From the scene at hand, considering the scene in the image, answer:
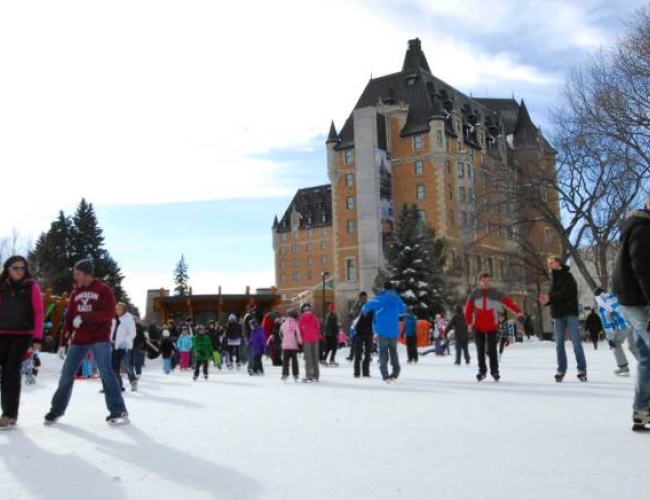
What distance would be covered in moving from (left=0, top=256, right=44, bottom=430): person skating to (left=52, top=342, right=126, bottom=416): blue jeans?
377 mm

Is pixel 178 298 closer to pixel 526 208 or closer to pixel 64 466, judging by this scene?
pixel 526 208

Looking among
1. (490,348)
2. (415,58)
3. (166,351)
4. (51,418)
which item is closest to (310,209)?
(415,58)

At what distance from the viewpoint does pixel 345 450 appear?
537 centimetres

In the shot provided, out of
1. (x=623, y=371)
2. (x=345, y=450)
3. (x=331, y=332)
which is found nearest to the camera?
(x=345, y=450)

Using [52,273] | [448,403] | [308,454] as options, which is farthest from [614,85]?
[52,273]

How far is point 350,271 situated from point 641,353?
7032 cm

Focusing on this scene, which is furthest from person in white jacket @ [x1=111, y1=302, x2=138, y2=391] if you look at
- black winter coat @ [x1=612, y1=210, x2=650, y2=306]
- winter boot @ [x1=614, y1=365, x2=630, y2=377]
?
black winter coat @ [x1=612, y1=210, x2=650, y2=306]

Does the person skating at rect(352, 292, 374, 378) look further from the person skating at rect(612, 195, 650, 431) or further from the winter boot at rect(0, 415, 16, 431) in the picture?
the person skating at rect(612, 195, 650, 431)

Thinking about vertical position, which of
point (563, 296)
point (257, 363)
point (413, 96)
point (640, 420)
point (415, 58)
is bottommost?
point (640, 420)

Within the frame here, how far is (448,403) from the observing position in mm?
8570

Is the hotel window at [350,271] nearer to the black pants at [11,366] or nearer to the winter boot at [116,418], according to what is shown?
the winter boot at [116,418]

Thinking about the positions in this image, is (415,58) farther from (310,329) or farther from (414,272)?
(310,329)

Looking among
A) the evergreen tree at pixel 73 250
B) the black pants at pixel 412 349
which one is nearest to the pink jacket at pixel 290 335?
the black pants at pixel 412 349

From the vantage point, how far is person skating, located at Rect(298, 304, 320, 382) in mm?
14508
